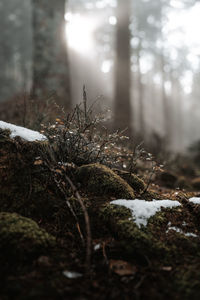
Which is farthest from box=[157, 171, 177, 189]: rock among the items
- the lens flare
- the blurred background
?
the lens flare

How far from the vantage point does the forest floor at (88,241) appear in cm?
133

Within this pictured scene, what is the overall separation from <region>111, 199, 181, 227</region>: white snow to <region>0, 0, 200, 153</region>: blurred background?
254 cm

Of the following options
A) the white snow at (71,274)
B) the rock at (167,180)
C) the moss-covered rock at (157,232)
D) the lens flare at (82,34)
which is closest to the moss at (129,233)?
the moss-covered rock at (157,232)

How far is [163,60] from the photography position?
30.9m

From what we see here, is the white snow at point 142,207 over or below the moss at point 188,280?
over

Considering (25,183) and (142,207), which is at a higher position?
(25,183)

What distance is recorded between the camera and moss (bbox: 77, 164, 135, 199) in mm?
2203

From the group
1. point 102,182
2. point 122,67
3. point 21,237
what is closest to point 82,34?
point 122,67

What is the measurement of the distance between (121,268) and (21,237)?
703 mm

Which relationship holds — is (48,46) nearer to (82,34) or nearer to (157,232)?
(157,232)

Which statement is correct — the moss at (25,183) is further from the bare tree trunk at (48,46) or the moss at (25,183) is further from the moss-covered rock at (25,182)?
the bare tree trunk at (48,46)

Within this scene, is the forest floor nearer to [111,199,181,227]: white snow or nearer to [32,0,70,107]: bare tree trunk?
[111,199,181,227]: white snow

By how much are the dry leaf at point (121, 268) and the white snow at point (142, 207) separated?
0.34 m

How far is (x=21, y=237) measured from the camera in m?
1.57
